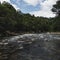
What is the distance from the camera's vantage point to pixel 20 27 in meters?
89.5

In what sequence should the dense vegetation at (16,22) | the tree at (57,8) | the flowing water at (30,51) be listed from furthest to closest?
the tree at (57,8)
the dense vegetation at (16,22)
the flowing water at (30,51)

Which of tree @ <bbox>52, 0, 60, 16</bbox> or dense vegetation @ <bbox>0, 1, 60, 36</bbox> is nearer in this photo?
dense vegetation @ <bbox>0, 1, 60, 36</bbox>

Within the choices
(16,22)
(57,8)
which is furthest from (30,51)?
(57,8)

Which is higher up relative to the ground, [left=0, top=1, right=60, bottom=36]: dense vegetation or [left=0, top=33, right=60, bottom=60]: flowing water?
[left=0, top=1, right=60, bottom=36]: dense vegetation

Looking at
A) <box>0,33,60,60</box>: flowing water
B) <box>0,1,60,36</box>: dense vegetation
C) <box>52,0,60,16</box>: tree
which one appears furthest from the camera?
<box>52,0,60,16</box>: tree

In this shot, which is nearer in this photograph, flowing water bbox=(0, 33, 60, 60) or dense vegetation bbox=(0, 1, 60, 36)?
flowing water bbox=(0, 33, 60, 60)

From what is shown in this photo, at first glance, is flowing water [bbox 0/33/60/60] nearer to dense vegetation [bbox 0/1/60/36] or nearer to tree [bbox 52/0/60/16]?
dense vegetation [bbox 0/1/60/36]

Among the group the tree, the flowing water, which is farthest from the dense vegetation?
the flowing water

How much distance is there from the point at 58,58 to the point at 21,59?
3312 mm

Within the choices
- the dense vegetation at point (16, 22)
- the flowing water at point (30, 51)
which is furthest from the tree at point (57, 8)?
the flowing water at point (30, 51)

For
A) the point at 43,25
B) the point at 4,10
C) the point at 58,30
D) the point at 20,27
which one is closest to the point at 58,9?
the point at 58,30

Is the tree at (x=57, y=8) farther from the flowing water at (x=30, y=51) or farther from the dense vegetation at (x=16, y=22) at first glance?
the flowing water at (x=30, y=51)

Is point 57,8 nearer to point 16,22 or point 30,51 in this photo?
point 16,22

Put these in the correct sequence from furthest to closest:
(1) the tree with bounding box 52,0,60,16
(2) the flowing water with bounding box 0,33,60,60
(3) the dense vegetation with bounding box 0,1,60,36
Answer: (1) the tree with bounding box 52,0,60,16, (3) the dense vegetation with bounding box 0,1,60,36, (2) the flowing water with bounding box 0,33,60,60
